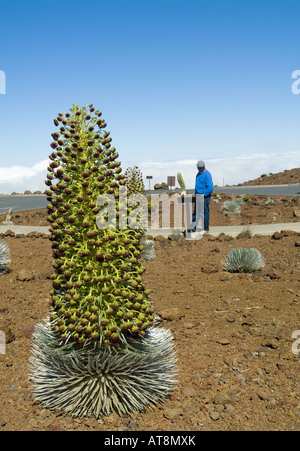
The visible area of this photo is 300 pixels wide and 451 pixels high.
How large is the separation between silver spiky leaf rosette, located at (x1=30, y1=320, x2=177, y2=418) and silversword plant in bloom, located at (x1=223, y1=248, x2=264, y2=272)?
3800 mm

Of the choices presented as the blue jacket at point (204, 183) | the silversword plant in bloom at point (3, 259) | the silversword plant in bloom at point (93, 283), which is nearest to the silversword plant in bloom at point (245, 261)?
the silversword plant in bloom at point (3, 259)

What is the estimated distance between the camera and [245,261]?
725 cm

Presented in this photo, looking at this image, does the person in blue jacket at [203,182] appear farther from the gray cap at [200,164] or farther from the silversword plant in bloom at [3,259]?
the silversword plant in bloom at [3,259]

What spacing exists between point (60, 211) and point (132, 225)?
0.48m

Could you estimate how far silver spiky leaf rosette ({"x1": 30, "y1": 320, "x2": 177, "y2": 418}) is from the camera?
3.34 metres

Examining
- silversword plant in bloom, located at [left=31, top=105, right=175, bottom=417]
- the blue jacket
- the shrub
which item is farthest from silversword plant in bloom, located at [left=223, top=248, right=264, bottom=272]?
the shrub

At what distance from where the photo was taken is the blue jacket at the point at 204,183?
1099 centimetres

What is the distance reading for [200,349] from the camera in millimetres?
4613

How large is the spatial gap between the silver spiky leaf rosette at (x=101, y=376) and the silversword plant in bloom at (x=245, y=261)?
3800 mm

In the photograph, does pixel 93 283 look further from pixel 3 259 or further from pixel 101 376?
pixel 3 259

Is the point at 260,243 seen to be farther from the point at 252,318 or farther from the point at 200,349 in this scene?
the point at 200,349

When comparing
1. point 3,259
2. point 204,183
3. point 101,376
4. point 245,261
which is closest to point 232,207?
point 204,183

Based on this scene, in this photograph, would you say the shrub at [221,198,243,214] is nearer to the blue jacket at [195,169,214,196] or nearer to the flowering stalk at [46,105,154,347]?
the blue jacket at [195,169,214,196]

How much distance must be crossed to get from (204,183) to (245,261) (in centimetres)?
405
